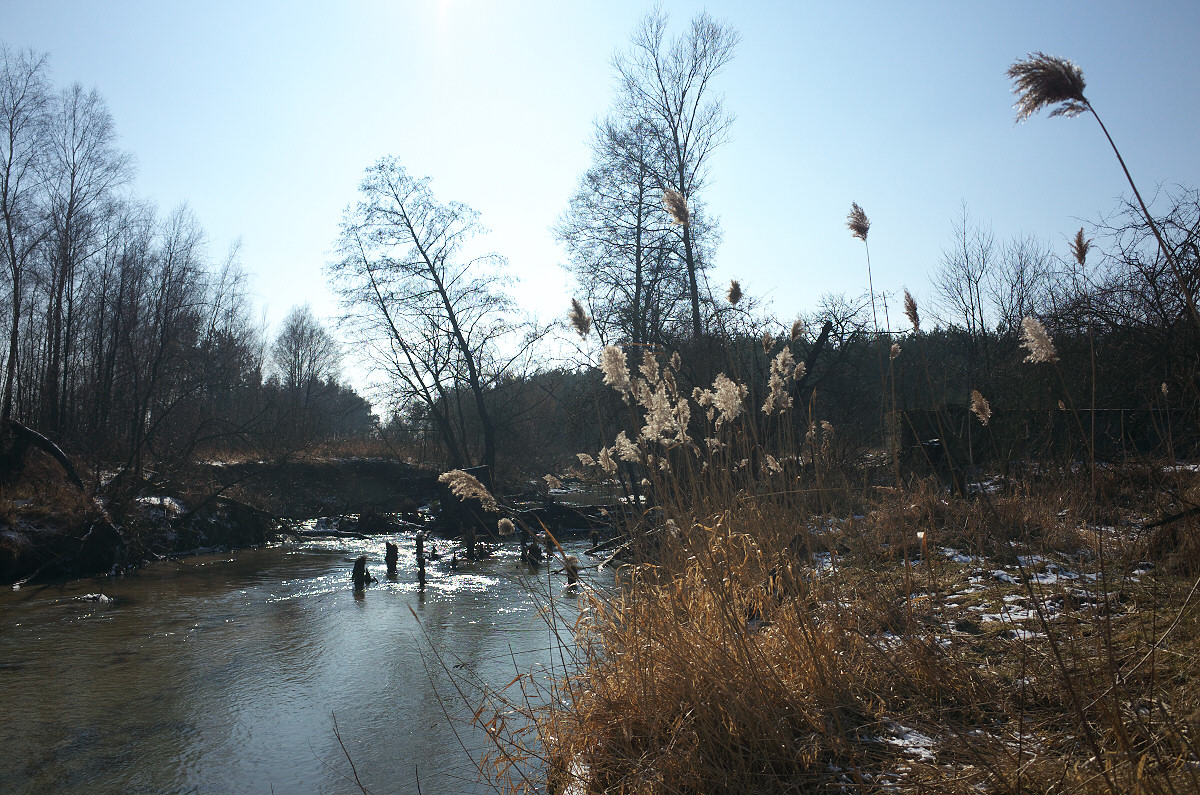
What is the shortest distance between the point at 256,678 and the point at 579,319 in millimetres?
4228

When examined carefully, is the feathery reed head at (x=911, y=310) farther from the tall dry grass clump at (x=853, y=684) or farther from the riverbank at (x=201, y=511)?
the riverbank at (x=201, y=511)

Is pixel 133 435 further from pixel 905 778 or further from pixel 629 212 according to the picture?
pixel 905 778

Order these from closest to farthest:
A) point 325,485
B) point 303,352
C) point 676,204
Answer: point 676,204
point 325,485
point 303,352

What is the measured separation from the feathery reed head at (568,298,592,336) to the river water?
1.22 metres

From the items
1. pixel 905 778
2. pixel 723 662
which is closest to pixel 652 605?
pixel 723 662

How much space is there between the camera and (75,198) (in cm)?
1906

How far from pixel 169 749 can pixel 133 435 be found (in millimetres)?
11371

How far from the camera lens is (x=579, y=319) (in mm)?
3186

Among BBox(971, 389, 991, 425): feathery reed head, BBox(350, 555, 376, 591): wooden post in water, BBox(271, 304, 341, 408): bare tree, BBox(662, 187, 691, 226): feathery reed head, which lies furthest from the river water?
BBox(271, 304, 341, 408): bare tree

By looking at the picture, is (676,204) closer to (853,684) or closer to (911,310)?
(911,310)

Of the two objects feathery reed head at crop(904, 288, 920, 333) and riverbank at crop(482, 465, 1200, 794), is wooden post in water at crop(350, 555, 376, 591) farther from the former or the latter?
feathery reed head at crop(904, 288, 920, 333)

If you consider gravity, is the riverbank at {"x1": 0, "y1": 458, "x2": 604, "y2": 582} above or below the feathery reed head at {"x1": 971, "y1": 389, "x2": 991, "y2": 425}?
below

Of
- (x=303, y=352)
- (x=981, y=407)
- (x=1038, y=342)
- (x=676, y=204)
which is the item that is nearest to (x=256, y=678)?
(x=676, y=204)

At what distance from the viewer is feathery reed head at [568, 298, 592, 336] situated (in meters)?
3.13
